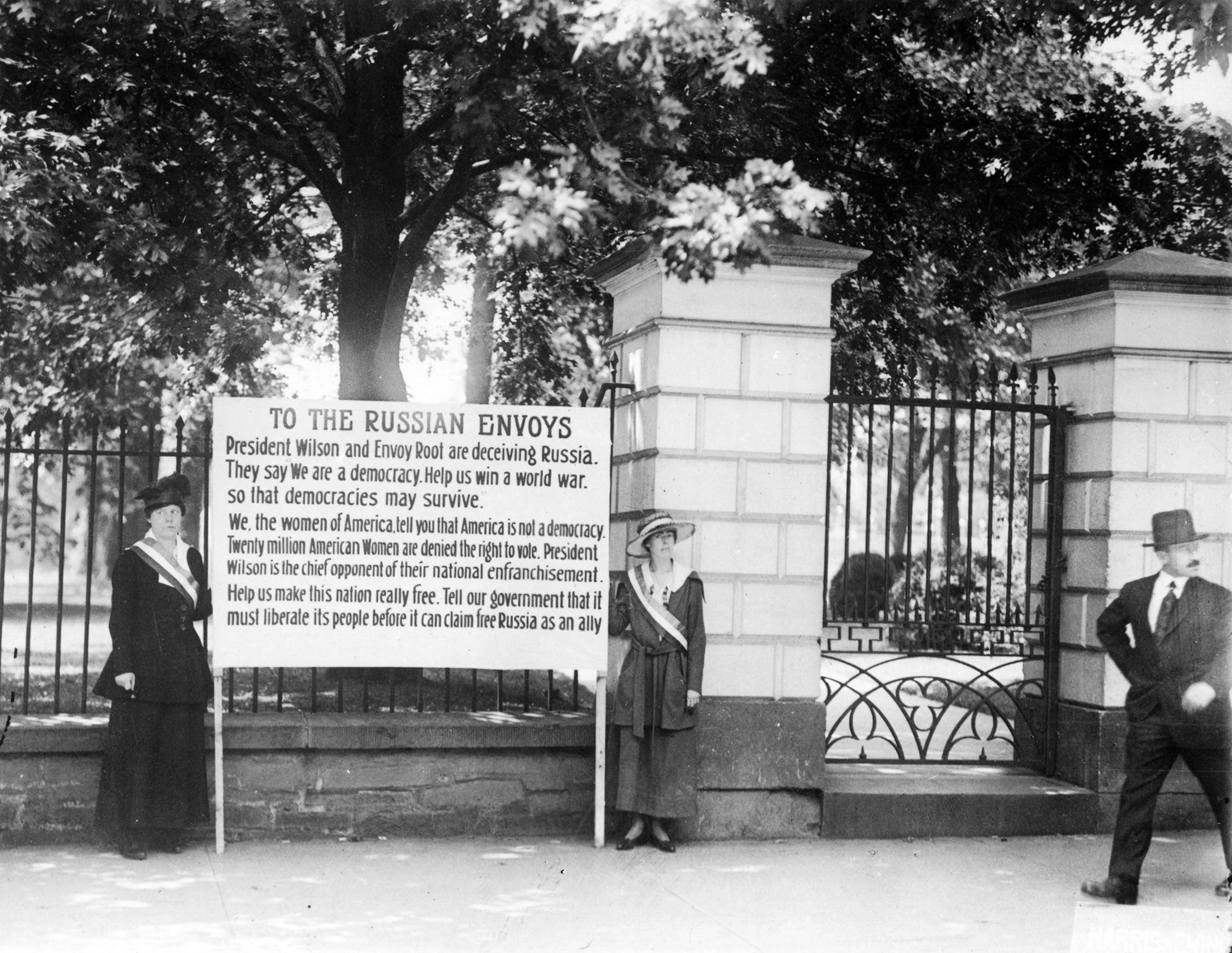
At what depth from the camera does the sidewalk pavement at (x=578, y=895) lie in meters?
5.57

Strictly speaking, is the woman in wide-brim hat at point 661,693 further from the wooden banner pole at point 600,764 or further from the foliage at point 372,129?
the foliage at point 372,129

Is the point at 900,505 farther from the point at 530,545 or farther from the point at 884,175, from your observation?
the point at 530,545

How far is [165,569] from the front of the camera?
7.00 m

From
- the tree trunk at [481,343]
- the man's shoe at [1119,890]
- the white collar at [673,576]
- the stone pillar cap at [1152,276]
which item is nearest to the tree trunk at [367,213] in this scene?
the white collar at [673,576]

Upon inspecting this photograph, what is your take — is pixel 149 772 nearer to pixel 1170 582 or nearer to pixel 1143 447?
pixel 1170 582

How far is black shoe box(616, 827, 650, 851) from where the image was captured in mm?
7105

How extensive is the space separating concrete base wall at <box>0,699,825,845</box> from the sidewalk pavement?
13cm

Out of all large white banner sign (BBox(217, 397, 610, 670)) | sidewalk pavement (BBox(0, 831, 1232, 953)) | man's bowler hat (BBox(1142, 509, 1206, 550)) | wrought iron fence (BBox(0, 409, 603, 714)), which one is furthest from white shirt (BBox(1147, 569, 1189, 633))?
wrought iron fence (BBox(0, 409, 603, 714))

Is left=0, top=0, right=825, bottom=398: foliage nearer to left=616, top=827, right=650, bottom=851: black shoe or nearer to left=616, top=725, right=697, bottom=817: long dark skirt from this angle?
left=616, top=725, right=697, bottom=817: long dark skirt

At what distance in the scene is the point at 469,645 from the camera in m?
7.00

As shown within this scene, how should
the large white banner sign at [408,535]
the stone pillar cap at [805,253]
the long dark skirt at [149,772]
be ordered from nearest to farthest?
the long dark skirt at [149,772], the large white banner sign at [408,535], the stone pillar cap at [805,253]

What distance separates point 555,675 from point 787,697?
6439 mm

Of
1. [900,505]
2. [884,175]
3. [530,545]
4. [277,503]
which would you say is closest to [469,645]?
[530,545]

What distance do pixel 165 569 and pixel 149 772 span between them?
3.23 ft
